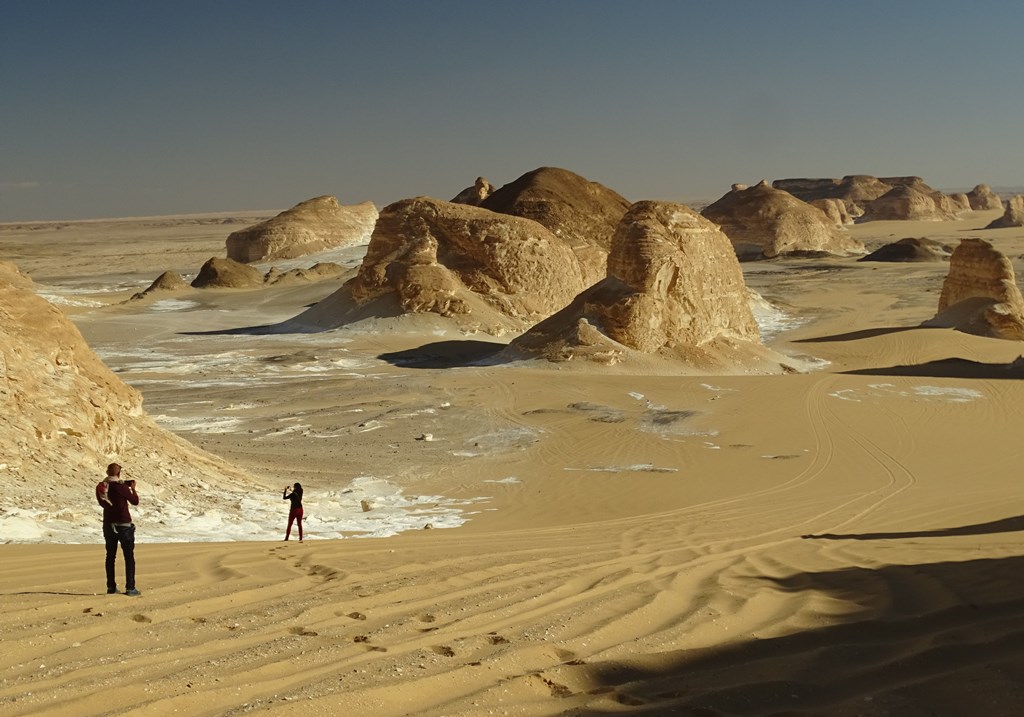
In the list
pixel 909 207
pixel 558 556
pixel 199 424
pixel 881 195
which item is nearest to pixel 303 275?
pixel 199 424

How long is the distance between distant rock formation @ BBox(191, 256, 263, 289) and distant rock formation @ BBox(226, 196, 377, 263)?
9.12 meters

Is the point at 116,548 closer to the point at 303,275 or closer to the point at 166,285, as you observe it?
the point at 166,285

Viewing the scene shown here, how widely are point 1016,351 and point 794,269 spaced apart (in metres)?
29.7

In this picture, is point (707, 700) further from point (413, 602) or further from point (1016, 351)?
point (1016, 351)

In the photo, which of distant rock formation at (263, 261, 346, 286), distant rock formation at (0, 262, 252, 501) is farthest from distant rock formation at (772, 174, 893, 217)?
distant rock formation at (0, 262, 252, 501)

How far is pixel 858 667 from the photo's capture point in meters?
3.99

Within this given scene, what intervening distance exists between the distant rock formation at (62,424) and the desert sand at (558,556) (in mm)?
508

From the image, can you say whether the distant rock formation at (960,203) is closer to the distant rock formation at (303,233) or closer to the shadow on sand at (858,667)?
the distant rock formation at (303,233)

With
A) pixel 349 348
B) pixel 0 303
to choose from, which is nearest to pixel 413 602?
pixel 0 303

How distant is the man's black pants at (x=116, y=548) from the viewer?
17.5ft

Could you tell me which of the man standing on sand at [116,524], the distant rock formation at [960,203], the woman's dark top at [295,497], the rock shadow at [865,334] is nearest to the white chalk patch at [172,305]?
the rock shadow at [865,334]

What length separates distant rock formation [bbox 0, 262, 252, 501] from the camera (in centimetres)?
843

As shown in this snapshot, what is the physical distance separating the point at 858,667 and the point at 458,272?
91.8 feet

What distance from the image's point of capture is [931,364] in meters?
22.6
